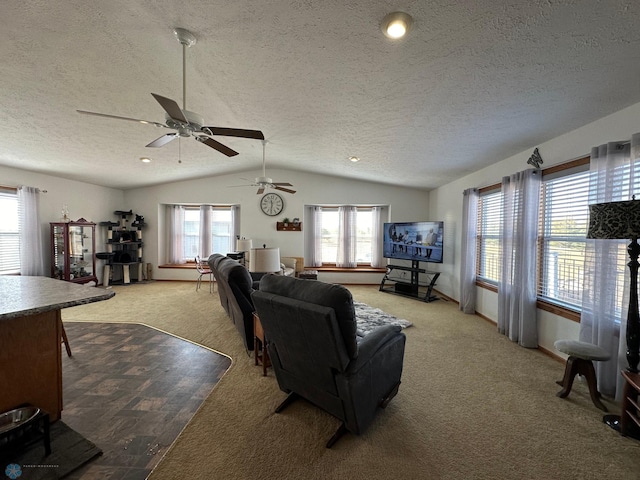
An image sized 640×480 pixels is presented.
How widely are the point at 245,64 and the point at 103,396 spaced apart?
9.71 ft

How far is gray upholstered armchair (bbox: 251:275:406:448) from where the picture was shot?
5.30 ft

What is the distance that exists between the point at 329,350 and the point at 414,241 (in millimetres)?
4498

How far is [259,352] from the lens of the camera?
2.91 m

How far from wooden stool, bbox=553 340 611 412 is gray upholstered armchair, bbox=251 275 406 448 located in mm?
1372

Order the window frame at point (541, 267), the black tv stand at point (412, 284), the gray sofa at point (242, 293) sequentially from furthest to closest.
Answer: the black tv stand at point (412, 284) → the gray sofa at point (242, 293) → the window frame at point (541, 267)

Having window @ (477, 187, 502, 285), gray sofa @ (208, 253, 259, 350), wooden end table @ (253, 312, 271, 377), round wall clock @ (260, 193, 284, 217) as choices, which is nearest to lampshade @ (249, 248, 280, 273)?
gray sofa @ (208, 253, 259, 350)

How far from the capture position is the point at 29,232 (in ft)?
16.2

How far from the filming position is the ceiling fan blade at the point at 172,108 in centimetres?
166

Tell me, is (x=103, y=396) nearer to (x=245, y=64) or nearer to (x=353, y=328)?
(x=353, y=328)

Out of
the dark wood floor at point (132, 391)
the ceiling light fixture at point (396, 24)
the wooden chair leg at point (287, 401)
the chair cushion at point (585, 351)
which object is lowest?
the dark wood floor at point (132, 391)

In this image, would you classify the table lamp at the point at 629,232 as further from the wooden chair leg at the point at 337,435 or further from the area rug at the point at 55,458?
the area rug at the point at 55,458

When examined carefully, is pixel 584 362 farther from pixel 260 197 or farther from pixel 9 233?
pixel 9 233

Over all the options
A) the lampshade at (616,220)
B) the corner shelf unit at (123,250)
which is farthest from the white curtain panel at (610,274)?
the corner shelf unit at (123,250)

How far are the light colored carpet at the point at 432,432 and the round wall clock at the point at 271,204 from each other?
4.34 metres
